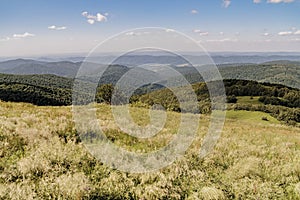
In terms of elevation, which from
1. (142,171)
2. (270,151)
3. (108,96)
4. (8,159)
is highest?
(8,159)

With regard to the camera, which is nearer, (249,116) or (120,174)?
(120,174)

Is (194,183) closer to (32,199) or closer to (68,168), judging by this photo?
(68,168)

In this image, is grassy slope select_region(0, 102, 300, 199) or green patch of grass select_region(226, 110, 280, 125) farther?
green patch of grass select_region(226, 110, 280, 125)

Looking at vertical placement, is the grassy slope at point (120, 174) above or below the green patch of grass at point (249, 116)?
above

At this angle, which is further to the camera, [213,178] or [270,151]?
[270,151]

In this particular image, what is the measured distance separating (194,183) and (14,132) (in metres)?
7.11

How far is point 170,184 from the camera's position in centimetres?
862

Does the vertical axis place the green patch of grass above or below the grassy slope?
below

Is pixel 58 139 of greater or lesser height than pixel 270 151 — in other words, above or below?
above

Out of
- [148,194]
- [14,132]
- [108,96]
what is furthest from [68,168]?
[108,96]

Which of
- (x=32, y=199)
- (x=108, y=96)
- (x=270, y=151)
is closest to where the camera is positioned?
(x=32, y=199)

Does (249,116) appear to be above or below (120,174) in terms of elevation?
below

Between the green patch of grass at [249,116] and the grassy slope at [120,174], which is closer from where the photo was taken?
the grassy slope at [120,174]

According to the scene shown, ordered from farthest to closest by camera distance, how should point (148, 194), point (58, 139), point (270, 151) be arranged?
1. point (270, 151)
2. point (58, 139)
3. point (148, 194)
